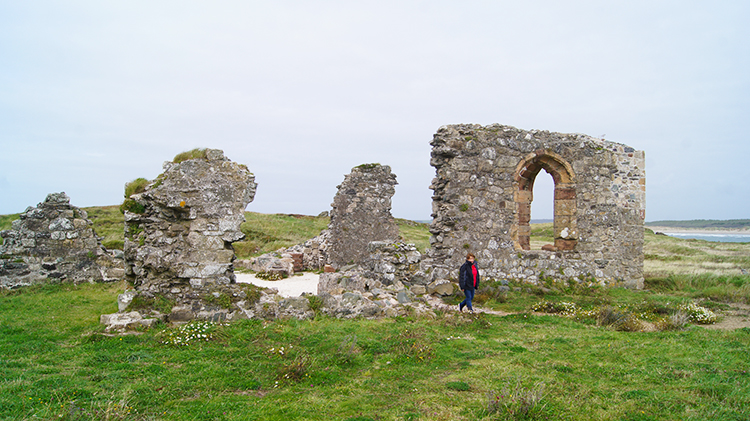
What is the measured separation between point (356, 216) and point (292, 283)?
465cm

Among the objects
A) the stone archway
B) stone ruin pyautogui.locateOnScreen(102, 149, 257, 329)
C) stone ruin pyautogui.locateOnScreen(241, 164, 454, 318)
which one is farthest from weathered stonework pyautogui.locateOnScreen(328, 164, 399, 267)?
stone ruin pyautogui.locateOnScreen(102, 149, 257, 329)

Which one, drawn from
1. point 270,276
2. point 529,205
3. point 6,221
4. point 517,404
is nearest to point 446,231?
point 529,205

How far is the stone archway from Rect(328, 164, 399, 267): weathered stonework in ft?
23.6

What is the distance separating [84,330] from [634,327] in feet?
35.1

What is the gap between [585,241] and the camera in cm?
1267

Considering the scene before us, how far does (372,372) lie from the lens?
19.0ft

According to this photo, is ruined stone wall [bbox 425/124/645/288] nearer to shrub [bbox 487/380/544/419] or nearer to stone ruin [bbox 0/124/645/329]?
stone ruin [bbox 0/124/645/329]

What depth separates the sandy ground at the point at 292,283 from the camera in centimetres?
1388

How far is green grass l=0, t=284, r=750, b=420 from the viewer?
4477mm

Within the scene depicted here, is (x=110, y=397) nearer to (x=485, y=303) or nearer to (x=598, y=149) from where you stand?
(x=485, y=303)

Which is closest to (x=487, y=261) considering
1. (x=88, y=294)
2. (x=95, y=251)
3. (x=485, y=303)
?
(x=485, y=303)

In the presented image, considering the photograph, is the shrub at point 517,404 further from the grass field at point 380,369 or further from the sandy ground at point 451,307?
the sandy ground at point 451,307

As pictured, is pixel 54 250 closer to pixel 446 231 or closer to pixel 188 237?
pixel 188 237

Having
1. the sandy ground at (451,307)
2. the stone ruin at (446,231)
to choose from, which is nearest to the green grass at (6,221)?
the stone ruin at (446,231)
